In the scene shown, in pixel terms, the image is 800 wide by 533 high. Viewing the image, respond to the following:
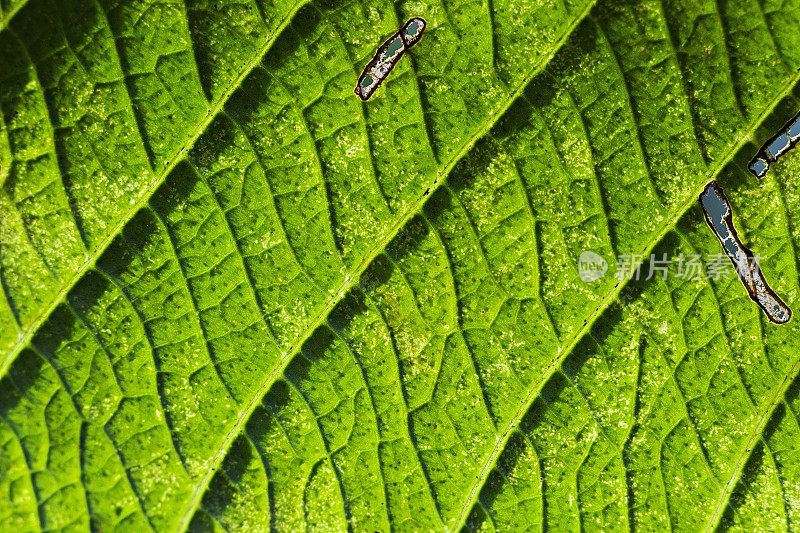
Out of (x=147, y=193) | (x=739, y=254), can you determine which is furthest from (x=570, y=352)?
(x=147, y=193)

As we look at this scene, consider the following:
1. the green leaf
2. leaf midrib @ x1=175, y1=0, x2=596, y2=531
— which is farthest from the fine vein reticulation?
leaf midrib @ x1=175, y1=0, x2=596, y2=531

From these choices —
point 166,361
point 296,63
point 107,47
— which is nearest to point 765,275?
point 296,63

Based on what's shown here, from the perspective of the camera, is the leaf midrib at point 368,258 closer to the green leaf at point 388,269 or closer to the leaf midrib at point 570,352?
the green leaf at point 388,269

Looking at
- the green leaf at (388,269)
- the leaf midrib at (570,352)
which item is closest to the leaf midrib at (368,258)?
the green leaf at (388,269)

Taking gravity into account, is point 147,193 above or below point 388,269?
below

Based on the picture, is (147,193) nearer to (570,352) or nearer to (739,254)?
(570,352)
